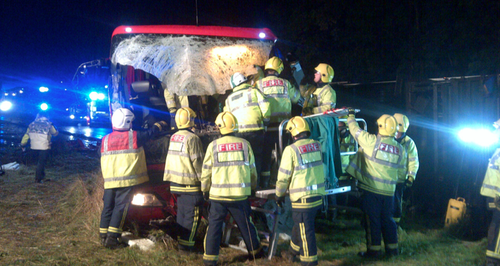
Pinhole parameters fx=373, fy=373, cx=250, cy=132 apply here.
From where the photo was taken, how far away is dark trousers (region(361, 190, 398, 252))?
16.2 ft

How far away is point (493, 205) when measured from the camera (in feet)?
15.5

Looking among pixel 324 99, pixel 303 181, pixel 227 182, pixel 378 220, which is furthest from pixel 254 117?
pixel 378 220

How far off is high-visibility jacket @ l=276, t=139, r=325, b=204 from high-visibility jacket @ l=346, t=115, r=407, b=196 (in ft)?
2.88

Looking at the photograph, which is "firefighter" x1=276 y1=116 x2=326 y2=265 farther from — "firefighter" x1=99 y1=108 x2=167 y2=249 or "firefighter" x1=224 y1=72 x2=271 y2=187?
"firefighter" x1=99 y1=108 x2=167 y2=249

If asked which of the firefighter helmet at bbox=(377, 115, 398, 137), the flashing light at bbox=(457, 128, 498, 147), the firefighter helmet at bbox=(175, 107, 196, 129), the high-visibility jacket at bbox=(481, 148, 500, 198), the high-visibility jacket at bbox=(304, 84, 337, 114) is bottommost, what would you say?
the high-visibility jacket at bbox=(481, 148, 500, 198)

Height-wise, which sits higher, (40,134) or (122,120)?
(122,120)

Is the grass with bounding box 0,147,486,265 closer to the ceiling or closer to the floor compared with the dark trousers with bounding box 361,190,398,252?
closer to the floor

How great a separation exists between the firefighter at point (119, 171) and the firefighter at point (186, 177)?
505 mm

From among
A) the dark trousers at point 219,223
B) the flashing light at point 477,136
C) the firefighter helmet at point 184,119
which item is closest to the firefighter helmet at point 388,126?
the flashing light at point 477,136

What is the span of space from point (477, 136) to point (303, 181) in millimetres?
3500

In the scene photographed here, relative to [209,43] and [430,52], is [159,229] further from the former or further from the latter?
[430,52]

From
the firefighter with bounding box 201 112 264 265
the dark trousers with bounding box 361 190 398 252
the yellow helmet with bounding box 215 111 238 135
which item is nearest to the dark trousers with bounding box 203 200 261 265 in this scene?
the firefighter with bounding box 201 112 264 265

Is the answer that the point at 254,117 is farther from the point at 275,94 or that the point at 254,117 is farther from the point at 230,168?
the point at 230,168

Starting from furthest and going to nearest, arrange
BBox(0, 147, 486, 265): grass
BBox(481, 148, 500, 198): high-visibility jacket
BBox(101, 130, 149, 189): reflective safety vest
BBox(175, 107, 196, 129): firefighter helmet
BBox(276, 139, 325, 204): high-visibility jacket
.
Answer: BBox(101, 130, 149, 189): reflective safety vest
BBox(175, 107, 196, 129): firefighter helmet
BBox(0, 147, 486, 265): grass
BBox(481, 148, 500, 198): high-visibility jacket
BBox(276, 139, 325, 204): high-visibility jacket
